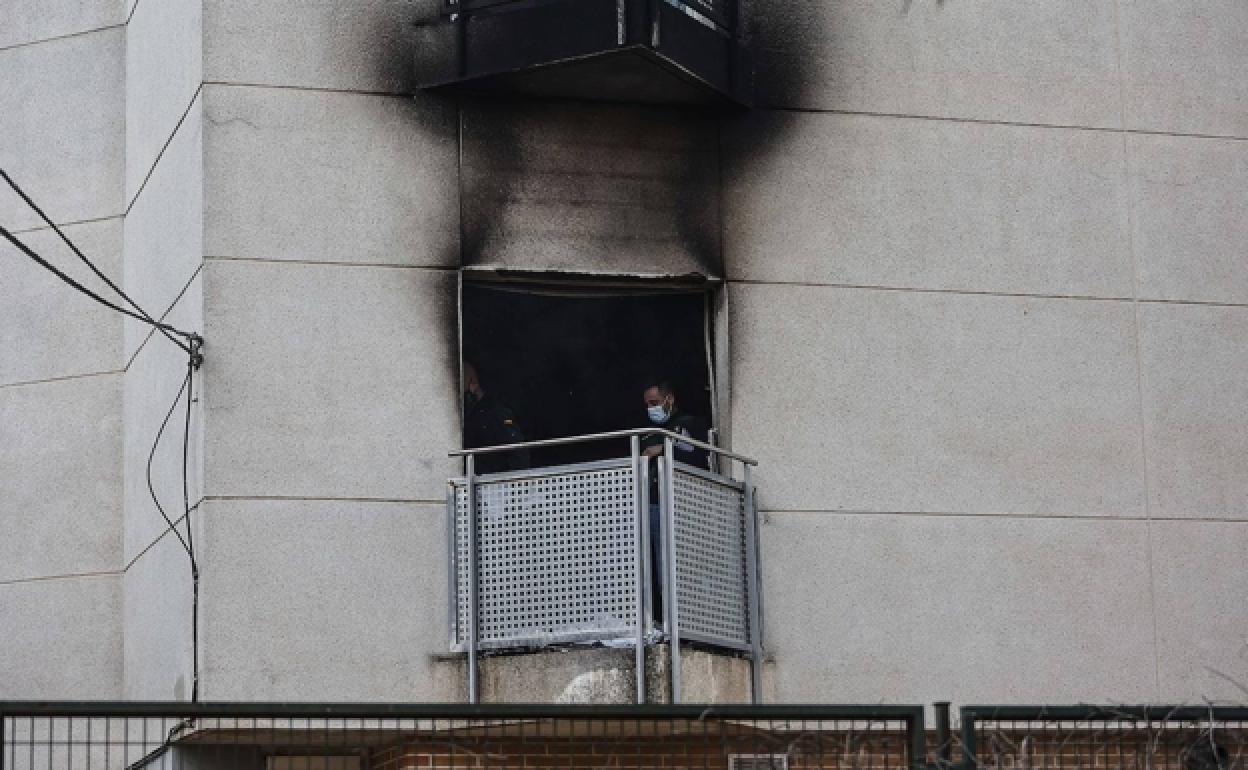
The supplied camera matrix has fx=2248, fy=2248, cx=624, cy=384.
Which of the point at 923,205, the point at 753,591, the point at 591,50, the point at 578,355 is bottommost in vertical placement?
the point at 753,591

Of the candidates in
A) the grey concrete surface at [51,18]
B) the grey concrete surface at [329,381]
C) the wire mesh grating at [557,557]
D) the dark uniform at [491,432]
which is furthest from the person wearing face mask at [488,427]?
the grey concrete surface at [51,18]

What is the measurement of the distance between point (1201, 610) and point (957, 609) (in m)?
1.91

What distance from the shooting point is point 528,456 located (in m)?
16.0

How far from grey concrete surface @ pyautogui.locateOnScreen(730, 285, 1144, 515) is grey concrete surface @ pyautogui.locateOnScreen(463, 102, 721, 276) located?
624 millimetres

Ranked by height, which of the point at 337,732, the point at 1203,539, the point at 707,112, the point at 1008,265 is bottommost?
the point at 337,732

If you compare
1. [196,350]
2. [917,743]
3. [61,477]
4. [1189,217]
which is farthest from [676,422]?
[917,743]

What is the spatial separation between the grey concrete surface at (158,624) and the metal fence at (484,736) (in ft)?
1.08

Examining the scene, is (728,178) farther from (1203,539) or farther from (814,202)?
(1203,539)

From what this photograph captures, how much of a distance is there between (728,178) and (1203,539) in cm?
434

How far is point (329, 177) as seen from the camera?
15.4 metres

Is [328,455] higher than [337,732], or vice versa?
[328,455]

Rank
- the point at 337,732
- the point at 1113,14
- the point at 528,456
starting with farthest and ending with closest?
the point at 1113,14
the point at 528,456
the point at 337,732

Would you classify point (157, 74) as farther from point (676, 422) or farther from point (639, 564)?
point (639, 564)

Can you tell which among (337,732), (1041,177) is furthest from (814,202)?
(337,732)
